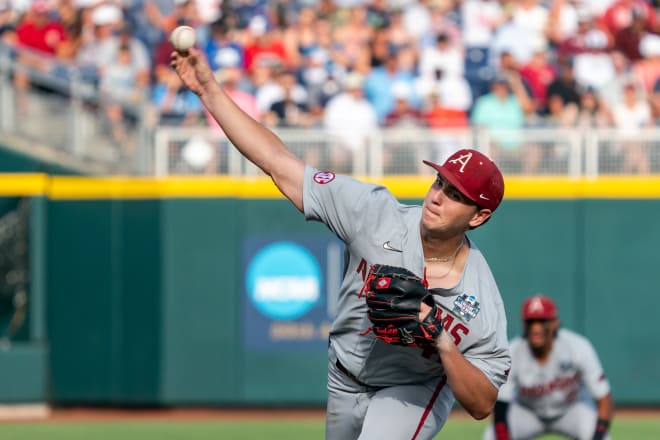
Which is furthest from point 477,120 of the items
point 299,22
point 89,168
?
point 89,168

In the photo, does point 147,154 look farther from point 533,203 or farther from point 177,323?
point 533,203

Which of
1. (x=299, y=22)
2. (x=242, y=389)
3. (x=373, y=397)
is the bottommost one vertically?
(x=242, y=389)

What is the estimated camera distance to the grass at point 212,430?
405 inches

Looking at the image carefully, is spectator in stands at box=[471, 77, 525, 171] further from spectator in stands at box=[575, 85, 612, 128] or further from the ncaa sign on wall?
the ncaa sign on wall

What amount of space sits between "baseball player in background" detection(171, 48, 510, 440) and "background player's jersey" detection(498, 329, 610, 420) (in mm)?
3546

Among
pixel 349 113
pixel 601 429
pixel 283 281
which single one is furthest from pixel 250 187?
pixel 601 429

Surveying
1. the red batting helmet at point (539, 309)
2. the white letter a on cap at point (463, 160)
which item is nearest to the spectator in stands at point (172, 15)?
the red batting helmet at point (539, 309)

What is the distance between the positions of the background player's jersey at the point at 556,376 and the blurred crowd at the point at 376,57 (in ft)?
10.1

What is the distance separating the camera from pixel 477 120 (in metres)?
12.1

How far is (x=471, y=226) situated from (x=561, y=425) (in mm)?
4480

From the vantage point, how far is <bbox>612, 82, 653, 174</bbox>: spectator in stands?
440 inches

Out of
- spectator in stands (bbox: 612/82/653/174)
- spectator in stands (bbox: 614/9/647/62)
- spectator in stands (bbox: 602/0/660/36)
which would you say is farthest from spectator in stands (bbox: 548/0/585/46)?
spectator in stands (bbox: 612/82/653/174)

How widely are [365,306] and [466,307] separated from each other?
0.41m

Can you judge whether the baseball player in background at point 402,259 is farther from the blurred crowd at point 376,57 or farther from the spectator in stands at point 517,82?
the spectator in stands at point 517,82
